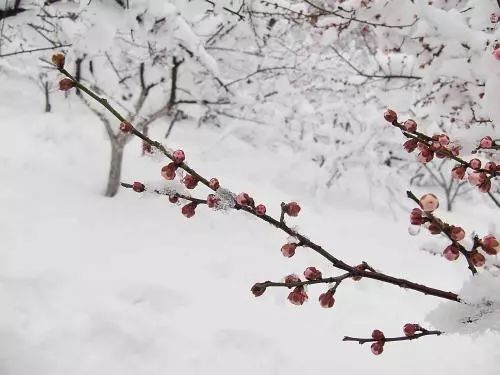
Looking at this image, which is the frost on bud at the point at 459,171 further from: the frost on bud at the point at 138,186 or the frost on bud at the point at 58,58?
the frost on bud at the point at 58,58

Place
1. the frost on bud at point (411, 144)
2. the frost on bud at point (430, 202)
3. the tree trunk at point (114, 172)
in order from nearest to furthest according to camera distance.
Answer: the frost on bud at point (430, 202)
the frost on bud at point (411, 144)
the tree trunk at point (114, 172)

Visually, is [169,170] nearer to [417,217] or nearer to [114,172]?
[417,217]

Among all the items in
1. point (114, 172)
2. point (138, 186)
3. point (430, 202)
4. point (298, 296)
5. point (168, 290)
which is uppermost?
point (430, 202)

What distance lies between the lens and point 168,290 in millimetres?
3283

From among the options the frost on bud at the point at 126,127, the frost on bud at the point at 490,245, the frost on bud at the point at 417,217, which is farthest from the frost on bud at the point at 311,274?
the frost on bud at the point at 126,127

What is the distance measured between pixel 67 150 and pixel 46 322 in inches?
146

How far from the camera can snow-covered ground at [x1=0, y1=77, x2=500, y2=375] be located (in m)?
2.63

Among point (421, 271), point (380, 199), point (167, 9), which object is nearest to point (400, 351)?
point (421, 271)

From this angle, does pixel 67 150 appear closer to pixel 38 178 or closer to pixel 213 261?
pixel 38 178

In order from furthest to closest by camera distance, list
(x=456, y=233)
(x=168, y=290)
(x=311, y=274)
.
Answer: (x=168, y=290), (x=311, y=274), (x=456, y=233)

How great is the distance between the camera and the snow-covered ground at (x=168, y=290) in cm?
263

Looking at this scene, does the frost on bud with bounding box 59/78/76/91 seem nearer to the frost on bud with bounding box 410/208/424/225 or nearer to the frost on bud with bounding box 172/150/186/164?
the frost on bud with bounding box 172/150/186/164

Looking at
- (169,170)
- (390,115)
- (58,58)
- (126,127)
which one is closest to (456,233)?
(390,115)

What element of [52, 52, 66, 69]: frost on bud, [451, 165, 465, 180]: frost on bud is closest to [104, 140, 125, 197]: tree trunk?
[52, 52, 66, 69]: frost on bud
